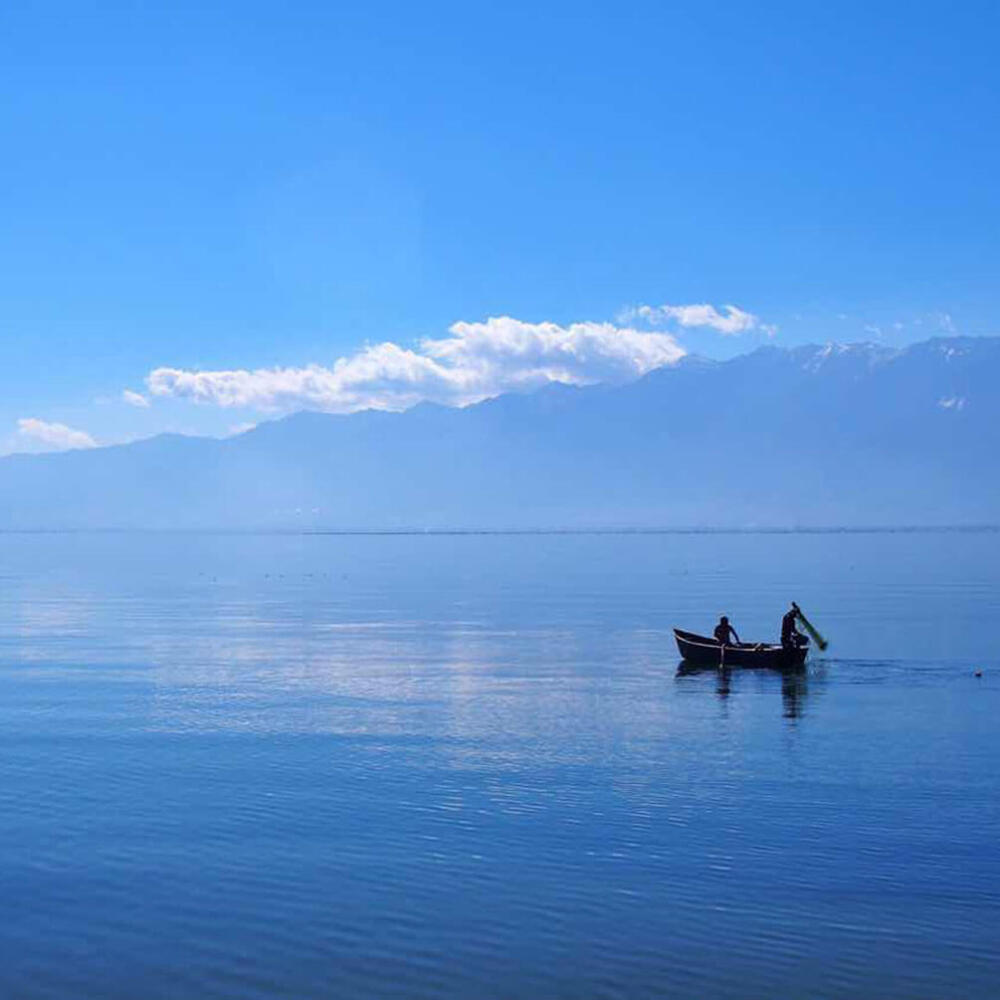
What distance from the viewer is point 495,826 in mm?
30094

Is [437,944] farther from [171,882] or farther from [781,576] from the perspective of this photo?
[781,576]

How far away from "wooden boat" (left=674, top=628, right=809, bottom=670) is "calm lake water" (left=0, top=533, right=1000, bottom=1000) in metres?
1.71

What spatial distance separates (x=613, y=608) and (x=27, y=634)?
150 feet

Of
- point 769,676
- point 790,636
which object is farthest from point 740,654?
point 790,636

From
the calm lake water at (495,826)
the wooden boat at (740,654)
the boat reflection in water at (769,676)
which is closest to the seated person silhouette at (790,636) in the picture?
the wooden boat at (740,654)

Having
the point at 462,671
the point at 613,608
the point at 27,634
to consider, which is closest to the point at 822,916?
the point at 462,671

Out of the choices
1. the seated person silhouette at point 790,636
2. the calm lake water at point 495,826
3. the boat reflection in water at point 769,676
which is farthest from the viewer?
the seated person silhouette at point 790,636

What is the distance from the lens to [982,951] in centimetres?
2181

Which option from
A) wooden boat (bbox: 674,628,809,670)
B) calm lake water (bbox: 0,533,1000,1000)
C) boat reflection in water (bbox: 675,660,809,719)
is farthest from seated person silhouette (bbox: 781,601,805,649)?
calm lake water (bbox: 0,533,1000,1000)

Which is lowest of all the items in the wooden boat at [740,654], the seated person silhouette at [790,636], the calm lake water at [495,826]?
the calm lake water at [495,826]

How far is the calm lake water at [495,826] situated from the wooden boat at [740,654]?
1710 mm

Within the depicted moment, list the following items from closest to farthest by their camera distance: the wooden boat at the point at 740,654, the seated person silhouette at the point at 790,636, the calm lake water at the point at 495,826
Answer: the calm lake water at the point at 495,826 → the wooden boat at the point at 740,654 → the seated person silhouette at the point at 790,636

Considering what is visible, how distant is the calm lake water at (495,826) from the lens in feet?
70.0

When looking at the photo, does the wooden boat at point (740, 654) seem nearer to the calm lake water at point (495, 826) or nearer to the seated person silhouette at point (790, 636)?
the seated person silhouette at point (790, 636)
